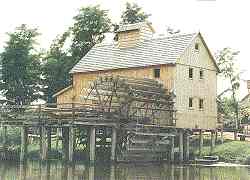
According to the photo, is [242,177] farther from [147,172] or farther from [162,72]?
[162,72]

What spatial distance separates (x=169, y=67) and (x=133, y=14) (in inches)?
1060

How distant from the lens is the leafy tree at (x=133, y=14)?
220 ft

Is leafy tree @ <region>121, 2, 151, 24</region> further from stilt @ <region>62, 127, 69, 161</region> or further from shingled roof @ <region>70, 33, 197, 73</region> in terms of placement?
stilt @ <region>62, 127, 69, 161</region>

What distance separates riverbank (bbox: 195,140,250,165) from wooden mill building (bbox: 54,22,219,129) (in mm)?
1966

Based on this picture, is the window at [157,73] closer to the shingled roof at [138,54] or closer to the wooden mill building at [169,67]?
the wooden mill building at [169,67]

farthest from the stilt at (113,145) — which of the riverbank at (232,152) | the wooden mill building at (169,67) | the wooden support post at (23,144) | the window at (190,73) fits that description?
the window at (190,73)

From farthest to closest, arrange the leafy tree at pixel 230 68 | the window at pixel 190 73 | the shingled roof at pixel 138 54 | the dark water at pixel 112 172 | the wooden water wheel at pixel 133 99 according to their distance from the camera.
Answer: the leafy tree at pixel 230 68
the window at pixel 190 73
the shingled roof at pixel 138 54
the wooden water wheel at pixel 133 99
the dark water at pixel 112 172

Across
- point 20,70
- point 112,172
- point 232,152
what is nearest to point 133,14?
point 20,70

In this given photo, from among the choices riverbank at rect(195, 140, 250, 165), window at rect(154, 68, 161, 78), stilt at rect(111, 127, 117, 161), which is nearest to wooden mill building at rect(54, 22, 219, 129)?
window at rect(154, 68, 161, 78)

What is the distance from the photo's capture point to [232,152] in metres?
41.7

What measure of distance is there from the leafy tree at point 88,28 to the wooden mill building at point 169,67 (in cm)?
1358

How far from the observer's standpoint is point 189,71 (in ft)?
143

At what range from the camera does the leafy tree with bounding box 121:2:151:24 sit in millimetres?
67062

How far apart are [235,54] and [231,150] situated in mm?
17341
